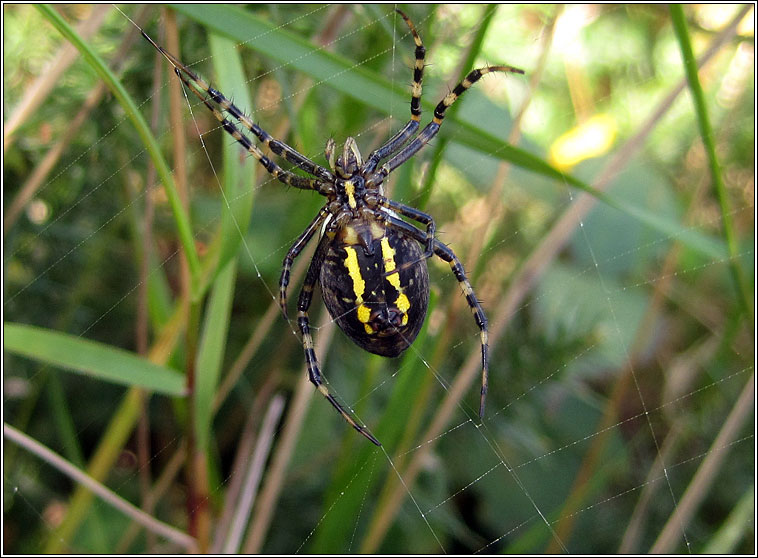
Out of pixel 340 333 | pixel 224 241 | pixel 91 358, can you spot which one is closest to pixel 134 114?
pixel 224 241

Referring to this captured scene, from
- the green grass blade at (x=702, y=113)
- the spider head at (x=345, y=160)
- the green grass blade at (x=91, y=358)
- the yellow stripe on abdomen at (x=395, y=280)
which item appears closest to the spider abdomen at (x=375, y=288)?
the yellow stripe on abdomen at (x=395, y=280)

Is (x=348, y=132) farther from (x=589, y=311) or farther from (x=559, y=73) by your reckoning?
(x=559, y=73)

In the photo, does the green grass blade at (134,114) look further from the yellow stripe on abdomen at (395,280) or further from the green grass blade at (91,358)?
the yellow stripe on abdomen at (395,280)

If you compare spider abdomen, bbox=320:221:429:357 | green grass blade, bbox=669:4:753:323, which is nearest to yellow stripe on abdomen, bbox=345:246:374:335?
spider abdomen, bbox=320:221:429:357

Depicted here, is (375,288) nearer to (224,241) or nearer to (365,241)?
(365,241)

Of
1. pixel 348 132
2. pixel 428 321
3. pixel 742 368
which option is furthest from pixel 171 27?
pixel 742 368
